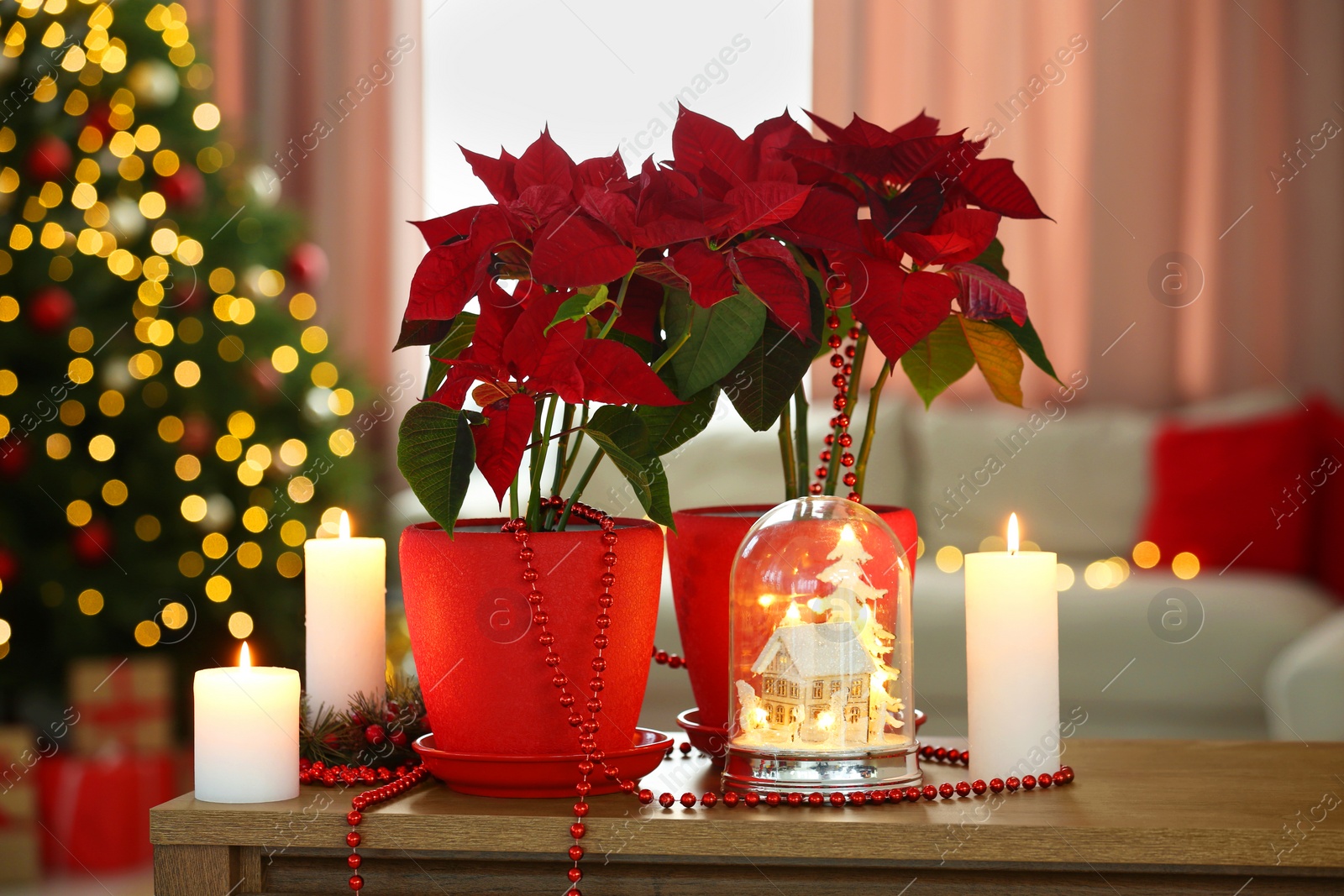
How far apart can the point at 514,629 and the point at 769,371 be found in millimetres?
202

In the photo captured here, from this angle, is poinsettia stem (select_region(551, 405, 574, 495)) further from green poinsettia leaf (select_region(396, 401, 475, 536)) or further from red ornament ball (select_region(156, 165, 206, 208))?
red ornament ball (select_region(156, 165, 206, 208))

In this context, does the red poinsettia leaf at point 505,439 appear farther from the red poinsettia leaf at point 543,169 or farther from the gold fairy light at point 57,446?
the gold fairy light at point 57,446

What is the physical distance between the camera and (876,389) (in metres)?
0.78

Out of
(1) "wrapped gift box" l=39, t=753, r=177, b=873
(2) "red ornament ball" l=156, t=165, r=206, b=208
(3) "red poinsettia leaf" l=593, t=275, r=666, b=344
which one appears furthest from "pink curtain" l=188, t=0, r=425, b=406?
(3) "red poinsettia leaf" l=593, t=275, r=666, b=344

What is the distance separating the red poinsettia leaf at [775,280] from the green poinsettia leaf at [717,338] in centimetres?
4

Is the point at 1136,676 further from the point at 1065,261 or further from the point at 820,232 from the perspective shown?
the point at 820,232

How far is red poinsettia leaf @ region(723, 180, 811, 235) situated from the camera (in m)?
0.60

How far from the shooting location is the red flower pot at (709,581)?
740 millimetres

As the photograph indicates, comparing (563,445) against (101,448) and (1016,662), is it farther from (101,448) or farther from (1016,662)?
(101,448)

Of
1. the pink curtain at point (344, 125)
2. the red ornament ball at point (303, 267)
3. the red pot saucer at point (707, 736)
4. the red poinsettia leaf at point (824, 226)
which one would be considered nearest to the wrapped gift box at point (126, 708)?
the red ornament ball at point (303, 267)

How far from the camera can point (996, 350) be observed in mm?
740

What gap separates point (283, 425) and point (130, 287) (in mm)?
388

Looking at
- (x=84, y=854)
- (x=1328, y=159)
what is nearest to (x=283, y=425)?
(x=84, y=854)

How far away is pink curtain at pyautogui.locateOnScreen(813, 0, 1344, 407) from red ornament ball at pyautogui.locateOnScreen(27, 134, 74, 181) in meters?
1.75
